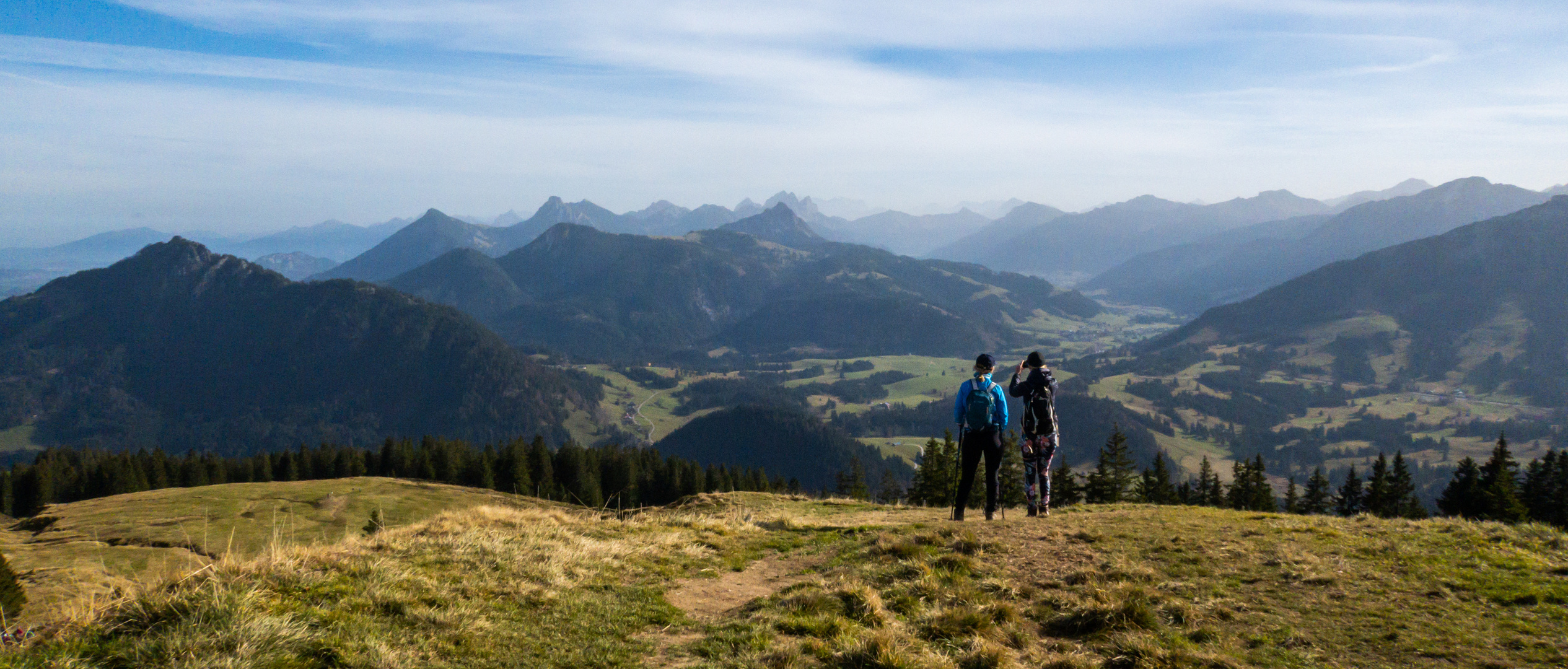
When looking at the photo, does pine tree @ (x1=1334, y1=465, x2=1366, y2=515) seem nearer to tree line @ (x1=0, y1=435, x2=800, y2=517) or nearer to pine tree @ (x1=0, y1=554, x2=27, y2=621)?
tree line @ (x1=0, y1=435, x2=800, y2=517)

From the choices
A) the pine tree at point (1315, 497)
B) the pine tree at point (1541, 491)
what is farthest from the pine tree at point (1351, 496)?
the pine tree at point (1541, 491)

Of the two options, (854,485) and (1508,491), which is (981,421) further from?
(854,485)

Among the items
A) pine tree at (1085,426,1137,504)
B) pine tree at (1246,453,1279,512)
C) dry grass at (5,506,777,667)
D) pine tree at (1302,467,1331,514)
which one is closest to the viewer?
dry grass at (5,506,777,667)

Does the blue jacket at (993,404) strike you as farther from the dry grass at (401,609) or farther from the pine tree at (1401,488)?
the pine tree at (1401,488)

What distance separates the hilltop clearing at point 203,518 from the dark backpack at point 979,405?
1157 inches

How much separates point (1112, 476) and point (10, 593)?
228 feet

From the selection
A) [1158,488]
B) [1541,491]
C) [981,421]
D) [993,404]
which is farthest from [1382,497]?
[981,421]

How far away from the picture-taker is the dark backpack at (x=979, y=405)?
54.9ft

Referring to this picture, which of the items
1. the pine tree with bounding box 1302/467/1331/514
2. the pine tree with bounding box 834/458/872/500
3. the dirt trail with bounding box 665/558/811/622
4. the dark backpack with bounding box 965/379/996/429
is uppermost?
the dark backpack with bounding box 965/379/996/429

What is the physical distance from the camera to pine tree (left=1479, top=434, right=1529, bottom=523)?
146ft

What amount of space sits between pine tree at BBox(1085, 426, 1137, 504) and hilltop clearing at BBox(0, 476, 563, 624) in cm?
4938

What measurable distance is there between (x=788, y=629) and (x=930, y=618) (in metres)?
2.11

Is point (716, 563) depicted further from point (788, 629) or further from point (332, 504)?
point (332, 504)

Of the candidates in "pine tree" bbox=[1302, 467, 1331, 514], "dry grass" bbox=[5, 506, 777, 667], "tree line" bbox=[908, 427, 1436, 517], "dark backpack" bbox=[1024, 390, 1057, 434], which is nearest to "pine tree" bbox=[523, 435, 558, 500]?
"tree line" bbox=[908, 427, 1436, 517]
